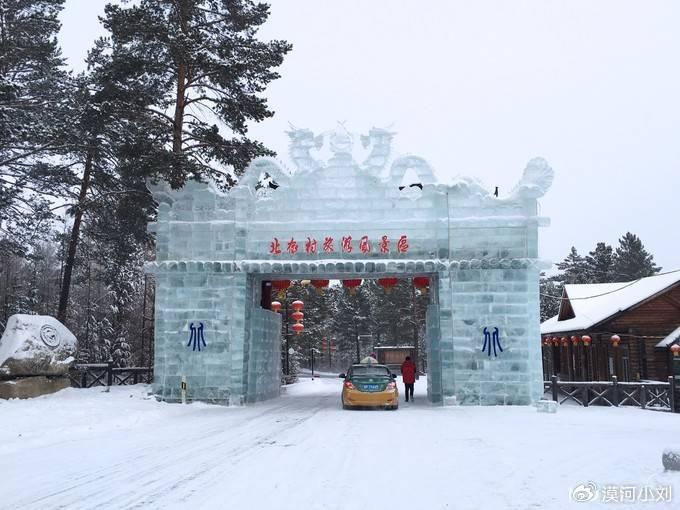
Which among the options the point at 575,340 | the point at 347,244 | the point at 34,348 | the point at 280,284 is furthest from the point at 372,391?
the point at 575,340

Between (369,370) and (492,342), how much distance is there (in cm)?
394

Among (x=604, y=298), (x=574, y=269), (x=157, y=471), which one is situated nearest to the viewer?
(x=157, y=471)

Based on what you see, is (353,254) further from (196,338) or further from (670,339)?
(670,339)

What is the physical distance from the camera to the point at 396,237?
19.5m

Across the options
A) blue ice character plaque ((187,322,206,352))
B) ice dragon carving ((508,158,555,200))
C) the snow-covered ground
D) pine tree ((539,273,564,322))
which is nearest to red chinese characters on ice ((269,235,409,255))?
blue ice character plaque ((187,322,206,352))

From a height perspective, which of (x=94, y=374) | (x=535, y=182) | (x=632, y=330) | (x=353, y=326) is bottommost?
(x=94, y=374)

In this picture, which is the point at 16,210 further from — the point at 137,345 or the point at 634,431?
the point at 137,345

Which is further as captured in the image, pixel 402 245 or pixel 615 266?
pixel 615 266

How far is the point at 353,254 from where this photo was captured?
19516 millimetres

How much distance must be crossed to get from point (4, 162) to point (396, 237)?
47.2ft

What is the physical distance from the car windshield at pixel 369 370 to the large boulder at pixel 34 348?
368 inches

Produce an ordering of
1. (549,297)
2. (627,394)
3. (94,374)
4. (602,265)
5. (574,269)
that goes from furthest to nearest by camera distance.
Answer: (574,269) < (602,265) < (549,297) < (94,374) < (627,394)

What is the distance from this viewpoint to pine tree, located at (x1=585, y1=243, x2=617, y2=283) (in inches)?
Result: 2264

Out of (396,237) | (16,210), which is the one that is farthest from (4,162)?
(396,237)
